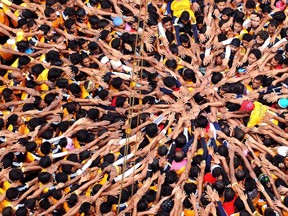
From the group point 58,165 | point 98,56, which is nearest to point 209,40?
point 98,56

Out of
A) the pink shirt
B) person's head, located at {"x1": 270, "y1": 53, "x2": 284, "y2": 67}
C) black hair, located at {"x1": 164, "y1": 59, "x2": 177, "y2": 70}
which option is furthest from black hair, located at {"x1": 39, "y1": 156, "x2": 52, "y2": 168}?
person's head, located at {"x1": 270, "y1": 53, "x2": 284, "y2": 67}

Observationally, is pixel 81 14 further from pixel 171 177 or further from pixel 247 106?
pixel 171 177

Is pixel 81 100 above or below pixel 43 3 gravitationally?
below

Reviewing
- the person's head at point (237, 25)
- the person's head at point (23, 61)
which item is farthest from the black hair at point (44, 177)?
the person's head at point (237, 25)

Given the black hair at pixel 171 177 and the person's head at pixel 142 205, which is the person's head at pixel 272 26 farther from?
the person's head at pixel 142 205

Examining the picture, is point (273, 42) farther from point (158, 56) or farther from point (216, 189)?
point (216, 189)

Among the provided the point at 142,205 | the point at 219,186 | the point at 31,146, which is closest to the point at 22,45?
the point at 31,146
